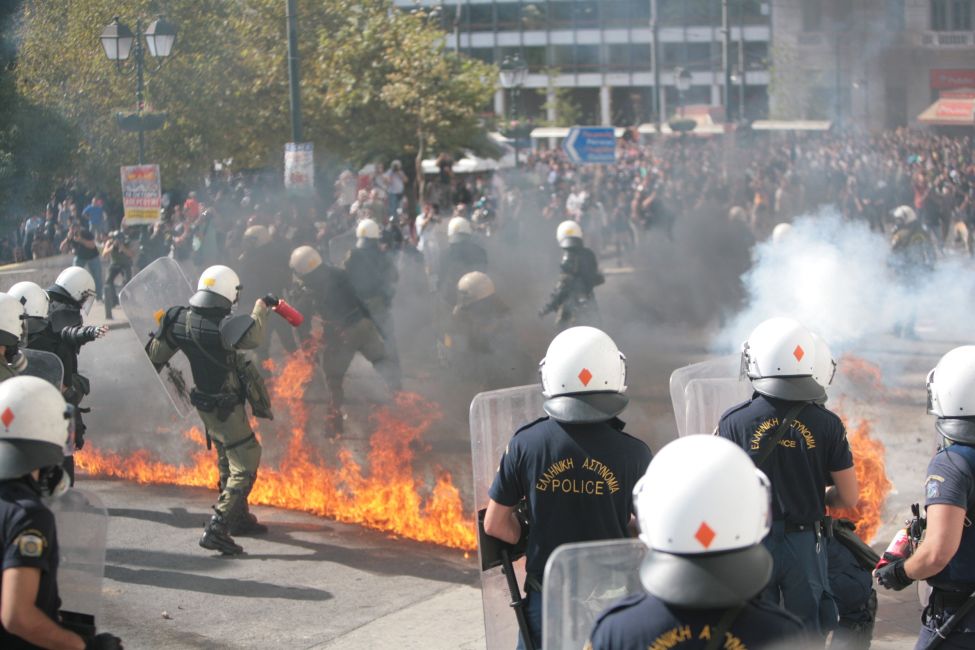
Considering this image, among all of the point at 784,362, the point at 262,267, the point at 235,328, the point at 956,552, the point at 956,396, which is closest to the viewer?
the point at 956,552

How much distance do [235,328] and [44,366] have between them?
1.08 metres

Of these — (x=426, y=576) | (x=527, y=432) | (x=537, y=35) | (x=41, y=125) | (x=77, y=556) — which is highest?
(x=537, y=35)

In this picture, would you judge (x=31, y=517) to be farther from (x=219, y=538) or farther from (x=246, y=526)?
(x=246, y=526)

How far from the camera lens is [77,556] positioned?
10.7 feet

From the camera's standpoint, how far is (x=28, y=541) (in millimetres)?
2723

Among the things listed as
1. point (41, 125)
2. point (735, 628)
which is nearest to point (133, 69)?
point (41, 125)

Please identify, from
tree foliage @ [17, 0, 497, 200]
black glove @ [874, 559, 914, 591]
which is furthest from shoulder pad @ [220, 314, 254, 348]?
tree foliage @ [17, 0, 497, 200]

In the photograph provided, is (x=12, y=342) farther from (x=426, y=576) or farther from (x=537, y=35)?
(x=537, y=35)

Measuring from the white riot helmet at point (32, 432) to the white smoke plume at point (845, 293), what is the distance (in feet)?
30.1

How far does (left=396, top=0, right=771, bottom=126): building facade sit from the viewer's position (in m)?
20.8

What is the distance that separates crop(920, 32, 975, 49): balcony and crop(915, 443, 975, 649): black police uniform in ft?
42.0

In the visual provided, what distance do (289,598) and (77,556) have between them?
2.67 metres

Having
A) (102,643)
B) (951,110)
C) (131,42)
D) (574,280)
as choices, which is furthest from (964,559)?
(951,110)

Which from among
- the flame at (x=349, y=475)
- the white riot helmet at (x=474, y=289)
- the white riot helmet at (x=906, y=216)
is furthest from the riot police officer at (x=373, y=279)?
the white riot helmet at (x=906, y=216)
